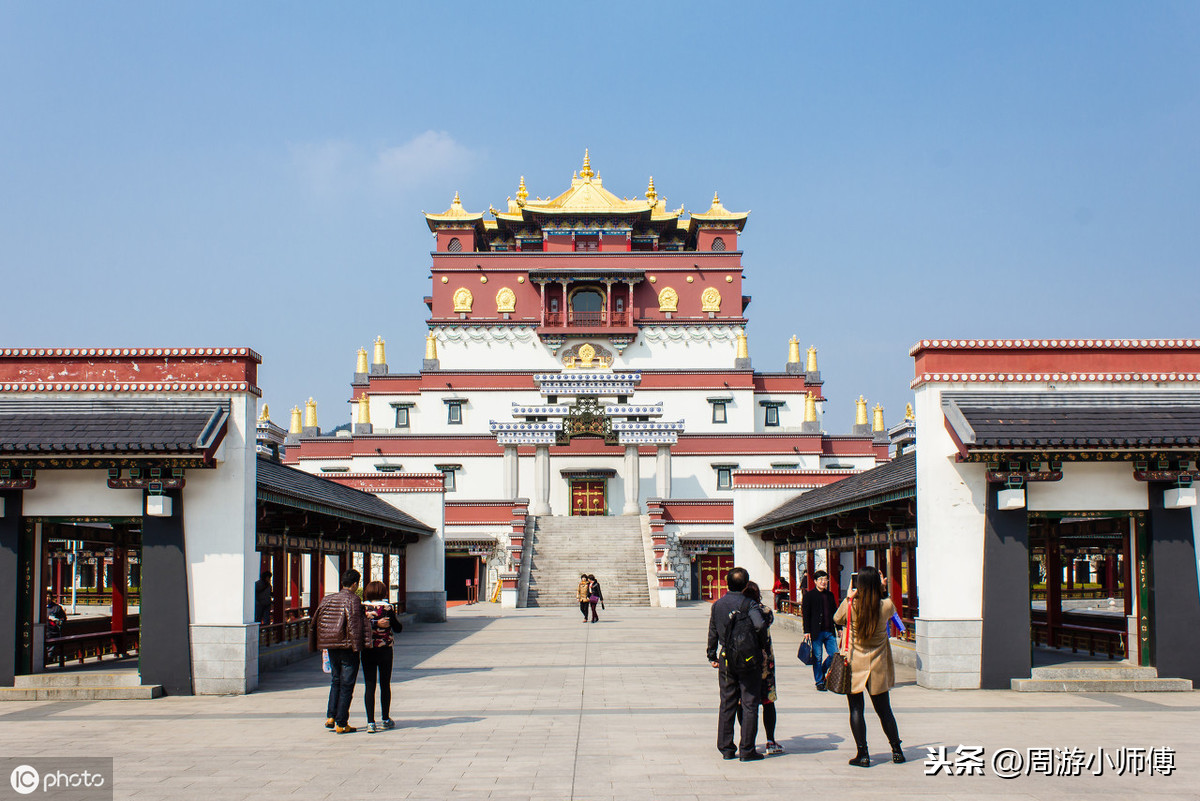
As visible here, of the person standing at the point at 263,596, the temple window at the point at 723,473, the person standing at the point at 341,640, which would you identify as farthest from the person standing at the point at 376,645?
the temple window at the point at 723,473

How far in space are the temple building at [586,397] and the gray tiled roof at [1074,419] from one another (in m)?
26.8

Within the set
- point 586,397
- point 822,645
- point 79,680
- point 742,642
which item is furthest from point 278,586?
point 586,397

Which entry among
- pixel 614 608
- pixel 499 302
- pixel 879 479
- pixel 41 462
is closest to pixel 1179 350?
pixel 879 479

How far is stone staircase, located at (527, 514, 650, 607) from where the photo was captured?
37938 millimetres

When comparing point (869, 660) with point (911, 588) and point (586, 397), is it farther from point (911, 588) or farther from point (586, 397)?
point (586, 397)

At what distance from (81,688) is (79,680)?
207mm

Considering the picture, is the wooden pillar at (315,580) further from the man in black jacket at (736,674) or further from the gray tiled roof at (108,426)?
the man in black jacket at (736,674)

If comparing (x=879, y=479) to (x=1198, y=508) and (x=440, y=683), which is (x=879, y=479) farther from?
(x=440, y=683)

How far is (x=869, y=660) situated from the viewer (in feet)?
30.6

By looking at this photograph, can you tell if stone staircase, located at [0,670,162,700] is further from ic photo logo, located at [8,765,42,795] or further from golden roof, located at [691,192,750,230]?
golden roof, located at [691,192,750,230]

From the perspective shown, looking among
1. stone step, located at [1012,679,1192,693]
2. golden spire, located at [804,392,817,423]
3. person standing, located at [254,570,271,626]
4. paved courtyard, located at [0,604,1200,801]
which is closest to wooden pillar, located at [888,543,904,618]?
paved courtyard, located at [0,604,1200,801]

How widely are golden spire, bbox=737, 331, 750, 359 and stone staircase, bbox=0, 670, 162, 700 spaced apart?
44551mm

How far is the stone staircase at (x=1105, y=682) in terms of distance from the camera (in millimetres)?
14438

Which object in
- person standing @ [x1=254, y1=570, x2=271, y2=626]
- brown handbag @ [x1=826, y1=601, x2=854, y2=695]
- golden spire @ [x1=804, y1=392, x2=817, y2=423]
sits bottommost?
person standing @ [x1=254, y1=570, x2=271, y2=626]
